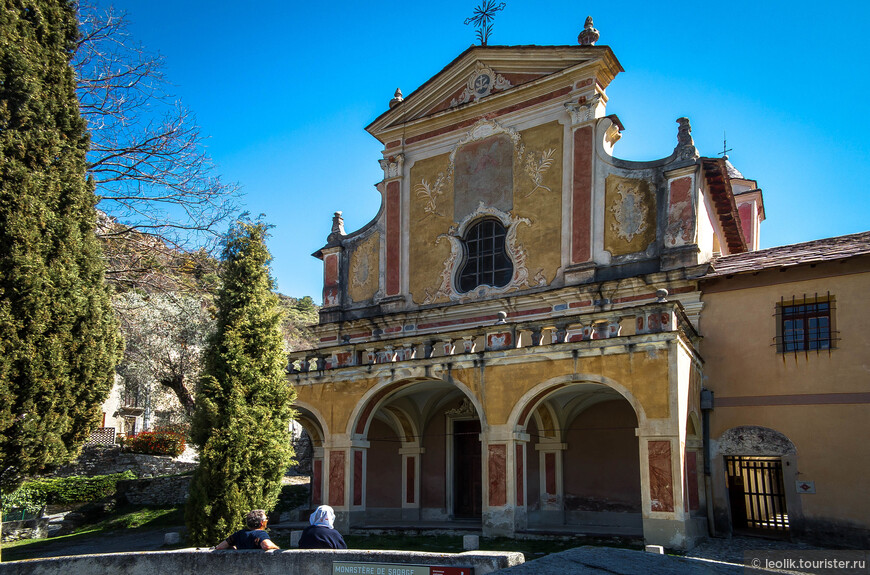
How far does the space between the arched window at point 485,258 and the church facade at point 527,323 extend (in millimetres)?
59

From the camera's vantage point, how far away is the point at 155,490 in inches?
982

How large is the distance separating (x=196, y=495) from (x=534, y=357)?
691 cm

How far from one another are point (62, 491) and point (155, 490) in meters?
3.73

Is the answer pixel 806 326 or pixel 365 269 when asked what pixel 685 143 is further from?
pixel 365 269

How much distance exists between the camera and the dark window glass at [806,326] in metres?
14.7

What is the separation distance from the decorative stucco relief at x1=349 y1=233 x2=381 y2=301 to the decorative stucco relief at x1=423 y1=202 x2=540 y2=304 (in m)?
2.04

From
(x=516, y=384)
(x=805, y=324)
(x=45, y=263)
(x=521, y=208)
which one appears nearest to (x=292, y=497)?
Answer: (x=516, y=384)

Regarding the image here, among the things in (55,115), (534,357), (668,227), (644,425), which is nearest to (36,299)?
(55,115)

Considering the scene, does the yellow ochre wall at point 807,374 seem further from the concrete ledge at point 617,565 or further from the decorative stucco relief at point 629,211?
the concrete ledge at point 617,565

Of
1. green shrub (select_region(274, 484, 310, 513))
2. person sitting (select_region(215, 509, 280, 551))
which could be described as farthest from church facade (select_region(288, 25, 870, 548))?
person sitting (select_region(215, 509, 280, 551))

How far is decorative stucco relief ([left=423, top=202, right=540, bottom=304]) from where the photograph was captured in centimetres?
1827

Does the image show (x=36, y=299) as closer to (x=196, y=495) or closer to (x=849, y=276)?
(x=196, y=495)

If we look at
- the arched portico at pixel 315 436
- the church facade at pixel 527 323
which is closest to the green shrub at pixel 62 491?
the arched portico at pixel 315 436

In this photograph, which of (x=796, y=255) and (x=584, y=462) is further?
(x=584, y=462)
